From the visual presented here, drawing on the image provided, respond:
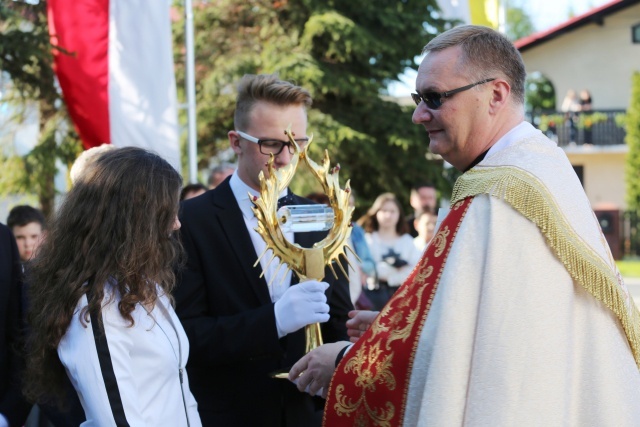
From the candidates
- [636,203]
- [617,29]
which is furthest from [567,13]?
[636,203]

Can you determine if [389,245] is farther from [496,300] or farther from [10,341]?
[496,300]

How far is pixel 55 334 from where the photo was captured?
114 inches

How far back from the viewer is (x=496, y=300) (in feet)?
8.29

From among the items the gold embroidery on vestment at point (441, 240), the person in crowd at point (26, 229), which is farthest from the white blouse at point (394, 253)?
the gold embroidery on vestment at point (441, 240)

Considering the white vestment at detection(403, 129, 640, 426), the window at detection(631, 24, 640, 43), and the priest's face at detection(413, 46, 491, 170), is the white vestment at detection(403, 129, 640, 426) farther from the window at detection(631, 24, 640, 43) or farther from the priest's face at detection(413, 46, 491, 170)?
the window at detection(631, 24, 640, 43)

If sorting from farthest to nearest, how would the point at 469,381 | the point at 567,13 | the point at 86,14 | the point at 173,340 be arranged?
the point at 567,13 < the point at 86,14 < the point at 173,340 < the point at 469,381

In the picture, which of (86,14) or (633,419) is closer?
(633,419)

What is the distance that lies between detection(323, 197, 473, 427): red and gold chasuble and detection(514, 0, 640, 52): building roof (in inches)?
1260

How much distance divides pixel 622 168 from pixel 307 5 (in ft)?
75.5

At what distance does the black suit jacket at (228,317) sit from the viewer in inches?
150

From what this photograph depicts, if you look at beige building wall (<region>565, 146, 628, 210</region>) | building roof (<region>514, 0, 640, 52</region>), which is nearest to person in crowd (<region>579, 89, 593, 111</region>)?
beige building wall (<region>565, 146, 628, 210</region>)

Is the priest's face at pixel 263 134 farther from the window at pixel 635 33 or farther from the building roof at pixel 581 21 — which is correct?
the window at pixel 635 33

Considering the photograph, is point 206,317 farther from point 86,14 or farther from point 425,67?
point 86,14

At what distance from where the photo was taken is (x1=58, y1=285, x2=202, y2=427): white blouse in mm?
2797
